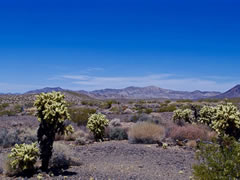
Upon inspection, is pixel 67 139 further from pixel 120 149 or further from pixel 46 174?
pixel 46 174

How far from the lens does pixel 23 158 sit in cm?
827

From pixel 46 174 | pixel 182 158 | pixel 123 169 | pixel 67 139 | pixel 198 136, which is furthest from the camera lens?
pixel 67 139

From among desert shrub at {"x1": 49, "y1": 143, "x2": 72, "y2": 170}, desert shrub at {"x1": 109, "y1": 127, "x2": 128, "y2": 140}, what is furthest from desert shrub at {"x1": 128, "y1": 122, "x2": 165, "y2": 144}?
desert shrub at {"x1": 49, "y1": 143, "x2": 72, "y2": 170}

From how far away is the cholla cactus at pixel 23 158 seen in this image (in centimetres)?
822

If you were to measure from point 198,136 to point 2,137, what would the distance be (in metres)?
9.86

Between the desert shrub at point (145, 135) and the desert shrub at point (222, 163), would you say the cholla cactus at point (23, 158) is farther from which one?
the desert shrub at point (145, 135)

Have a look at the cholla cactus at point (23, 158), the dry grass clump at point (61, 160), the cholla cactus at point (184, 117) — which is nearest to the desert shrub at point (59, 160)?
the dry grass clump at point (61, 160)

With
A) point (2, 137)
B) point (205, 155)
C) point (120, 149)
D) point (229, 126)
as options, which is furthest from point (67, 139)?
point (205, 155)

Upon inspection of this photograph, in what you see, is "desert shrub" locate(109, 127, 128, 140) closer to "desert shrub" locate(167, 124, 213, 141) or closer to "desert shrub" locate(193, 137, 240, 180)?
"desert shrub" locate(167, 124, 213, 141)

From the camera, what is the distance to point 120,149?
12281mm

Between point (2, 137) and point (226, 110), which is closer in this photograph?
point (226, 110)

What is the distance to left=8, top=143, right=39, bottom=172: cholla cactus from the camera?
822 centimetres

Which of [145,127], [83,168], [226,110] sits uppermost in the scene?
[226,110]

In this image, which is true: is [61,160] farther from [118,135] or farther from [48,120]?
[118,135]
